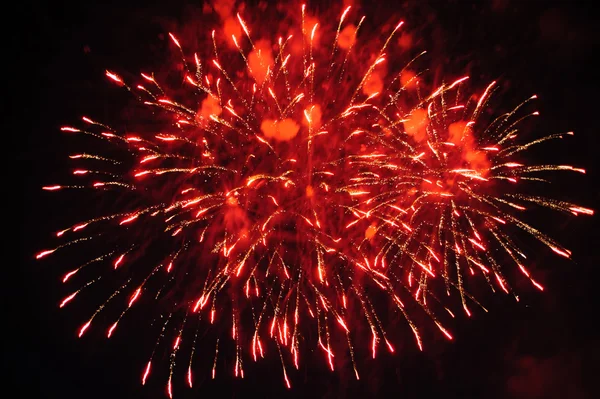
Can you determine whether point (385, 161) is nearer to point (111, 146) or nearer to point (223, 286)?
point (223, 286)

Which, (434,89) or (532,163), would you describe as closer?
(434,89)

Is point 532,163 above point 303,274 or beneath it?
above

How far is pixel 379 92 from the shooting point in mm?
3574

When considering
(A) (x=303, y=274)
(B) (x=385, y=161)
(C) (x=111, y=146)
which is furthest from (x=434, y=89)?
(C) (x=111, y=146)

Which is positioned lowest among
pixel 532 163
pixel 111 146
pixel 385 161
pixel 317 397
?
pixel 317 397

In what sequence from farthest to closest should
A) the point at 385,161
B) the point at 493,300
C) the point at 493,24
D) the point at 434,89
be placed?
the point at 493,300 → the point at 493,24 → the point at 434,89 → the point at 385,161

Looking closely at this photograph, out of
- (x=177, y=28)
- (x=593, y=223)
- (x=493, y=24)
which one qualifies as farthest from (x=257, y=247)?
(x=593, y=223)

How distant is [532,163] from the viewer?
4.25 meters

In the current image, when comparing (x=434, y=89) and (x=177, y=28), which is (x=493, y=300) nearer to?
(x=434, y=89)

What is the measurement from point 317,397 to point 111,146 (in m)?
3.08

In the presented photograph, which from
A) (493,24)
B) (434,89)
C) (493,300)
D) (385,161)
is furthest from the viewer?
(493,300)

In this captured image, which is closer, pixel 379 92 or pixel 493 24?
pixel 379 92

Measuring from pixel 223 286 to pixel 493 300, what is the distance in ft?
8.40

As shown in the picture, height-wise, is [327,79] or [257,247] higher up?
[327,79]
